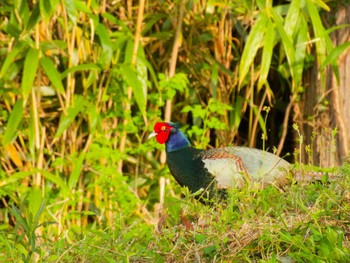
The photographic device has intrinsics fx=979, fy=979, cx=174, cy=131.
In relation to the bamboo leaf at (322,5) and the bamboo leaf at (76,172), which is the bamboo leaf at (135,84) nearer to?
the bamboo leaf at (76,172)

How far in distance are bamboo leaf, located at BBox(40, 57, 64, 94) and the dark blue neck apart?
2.94ft

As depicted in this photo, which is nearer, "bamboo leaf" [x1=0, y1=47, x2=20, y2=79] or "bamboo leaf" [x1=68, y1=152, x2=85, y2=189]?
"bamboo leaf" [x1=0, y1=47, x2=20, y2=79]

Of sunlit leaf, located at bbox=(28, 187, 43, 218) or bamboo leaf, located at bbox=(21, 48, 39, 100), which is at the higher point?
bamboo leaf, located at bbox=(21, 48, 39, 100)

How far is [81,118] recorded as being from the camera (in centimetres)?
671

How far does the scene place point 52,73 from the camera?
6.03 metres

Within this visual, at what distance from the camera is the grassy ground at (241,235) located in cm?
330

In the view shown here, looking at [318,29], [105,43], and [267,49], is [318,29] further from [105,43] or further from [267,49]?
[105,43]

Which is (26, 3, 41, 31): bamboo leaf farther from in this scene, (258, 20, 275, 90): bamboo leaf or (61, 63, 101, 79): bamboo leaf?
(258, 20, 275, 90): bamboo leaf

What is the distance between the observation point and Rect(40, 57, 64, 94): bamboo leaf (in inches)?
235

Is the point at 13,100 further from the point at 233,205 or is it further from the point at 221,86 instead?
the point at 233,205

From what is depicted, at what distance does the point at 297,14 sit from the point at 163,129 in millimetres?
1455

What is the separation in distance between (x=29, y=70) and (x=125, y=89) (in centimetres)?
85

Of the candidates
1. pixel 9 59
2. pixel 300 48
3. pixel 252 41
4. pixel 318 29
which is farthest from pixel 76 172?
pixel 318 29

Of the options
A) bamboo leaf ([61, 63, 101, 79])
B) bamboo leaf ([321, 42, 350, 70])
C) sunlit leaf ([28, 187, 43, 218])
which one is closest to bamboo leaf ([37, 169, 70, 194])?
sunlit leaf ([28, 187, 43, 218])
